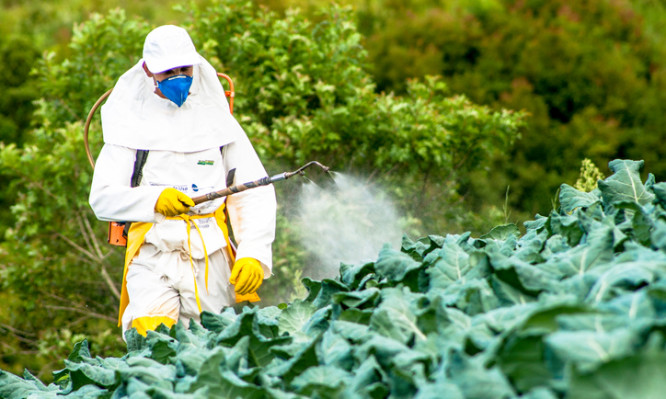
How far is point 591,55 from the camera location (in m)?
7.37

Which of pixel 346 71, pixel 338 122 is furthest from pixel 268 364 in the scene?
pixel 346 71

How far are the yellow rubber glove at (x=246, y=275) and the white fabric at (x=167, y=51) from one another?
896 mm

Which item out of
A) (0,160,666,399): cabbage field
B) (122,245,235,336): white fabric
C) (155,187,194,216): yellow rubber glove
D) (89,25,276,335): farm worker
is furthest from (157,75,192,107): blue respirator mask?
(0,160,666,399): cabbage field

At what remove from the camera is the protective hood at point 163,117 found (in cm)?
337

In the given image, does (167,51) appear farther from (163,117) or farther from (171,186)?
(171,186)

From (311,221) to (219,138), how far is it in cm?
162

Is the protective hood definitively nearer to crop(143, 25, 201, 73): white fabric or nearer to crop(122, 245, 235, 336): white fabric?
crop(143, 25, 201, 73): white fabric

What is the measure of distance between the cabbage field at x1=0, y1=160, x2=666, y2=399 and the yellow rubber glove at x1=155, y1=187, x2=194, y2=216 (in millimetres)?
1078

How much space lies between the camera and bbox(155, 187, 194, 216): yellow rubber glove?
126 inches

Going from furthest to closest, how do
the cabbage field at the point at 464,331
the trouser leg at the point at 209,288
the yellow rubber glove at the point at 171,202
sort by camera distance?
the trouser leg at the point at 209,288 → the yellow rubber glove at the point at 171,202 → the cabbage field at the point at 464,331

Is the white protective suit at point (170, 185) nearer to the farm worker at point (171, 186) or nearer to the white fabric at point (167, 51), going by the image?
the farm worker at point (171, 186)

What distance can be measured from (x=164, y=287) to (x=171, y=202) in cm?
42

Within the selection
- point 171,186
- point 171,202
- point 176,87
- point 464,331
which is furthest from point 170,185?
point 464,331

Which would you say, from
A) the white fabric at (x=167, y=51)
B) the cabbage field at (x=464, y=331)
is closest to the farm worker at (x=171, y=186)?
the white fabric at (x=167, y=51)
